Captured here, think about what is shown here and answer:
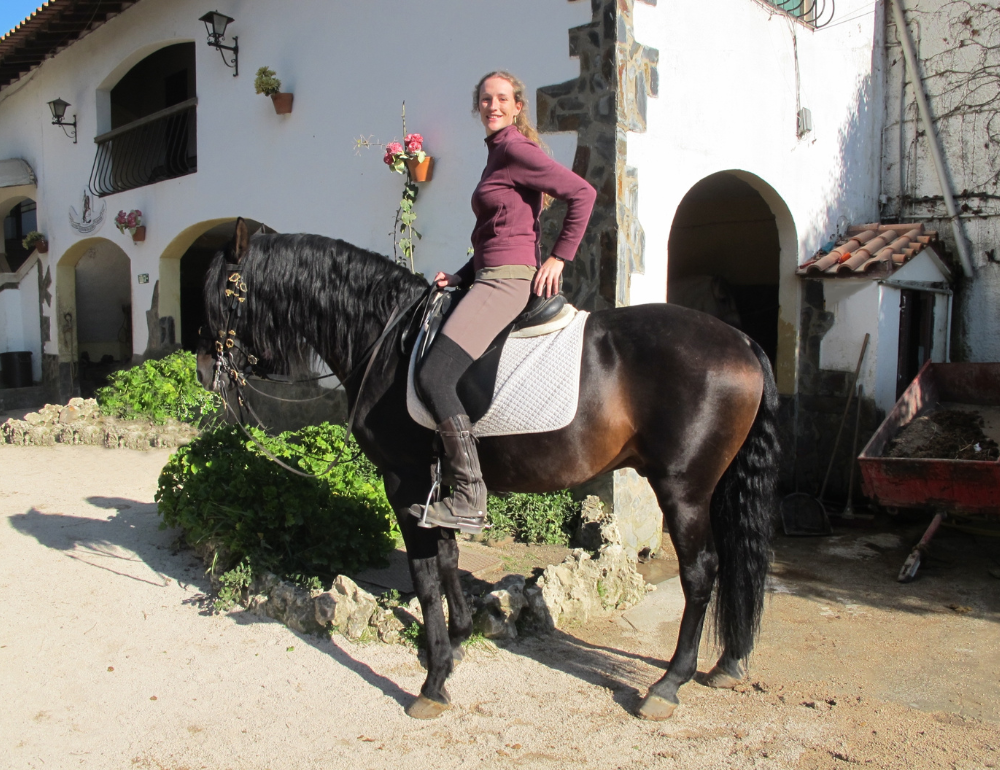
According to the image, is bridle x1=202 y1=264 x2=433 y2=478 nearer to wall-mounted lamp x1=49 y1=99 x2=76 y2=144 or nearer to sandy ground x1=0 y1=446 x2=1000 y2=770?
sandy ground x1=0 y1=446 x2=1000 y2=770

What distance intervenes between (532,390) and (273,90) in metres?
5.95

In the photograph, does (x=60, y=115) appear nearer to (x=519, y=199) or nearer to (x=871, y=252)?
(x=519, y=199)

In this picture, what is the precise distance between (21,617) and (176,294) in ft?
22.3

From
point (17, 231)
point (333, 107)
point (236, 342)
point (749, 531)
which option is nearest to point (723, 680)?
point (749, 531)

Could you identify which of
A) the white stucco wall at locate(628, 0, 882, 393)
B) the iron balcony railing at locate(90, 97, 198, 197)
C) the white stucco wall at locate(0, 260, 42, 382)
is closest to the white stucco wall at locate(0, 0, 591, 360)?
the iron balcony railing at locate(90, 97, 198, 197)

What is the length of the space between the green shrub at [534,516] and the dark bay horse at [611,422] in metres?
1.95

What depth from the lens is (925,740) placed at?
288 cm

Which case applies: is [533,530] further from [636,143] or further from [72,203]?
[72,203]


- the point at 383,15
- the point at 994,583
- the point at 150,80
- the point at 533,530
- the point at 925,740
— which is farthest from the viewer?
the point at 150,80

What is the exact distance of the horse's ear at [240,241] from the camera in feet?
10.2

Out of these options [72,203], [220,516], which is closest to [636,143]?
[220,516]

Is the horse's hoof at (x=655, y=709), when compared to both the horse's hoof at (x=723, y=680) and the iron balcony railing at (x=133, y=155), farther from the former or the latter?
the iron balcony railing at (x=133, y=155)

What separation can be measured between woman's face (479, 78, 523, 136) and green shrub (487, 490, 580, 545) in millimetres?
2859

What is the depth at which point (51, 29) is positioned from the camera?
33.8ft
